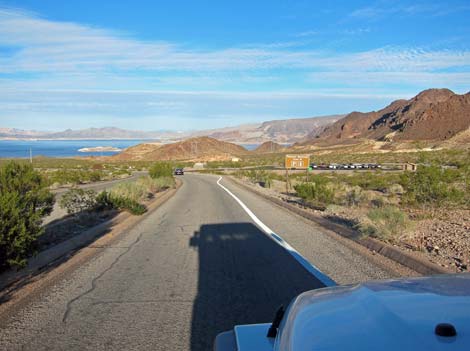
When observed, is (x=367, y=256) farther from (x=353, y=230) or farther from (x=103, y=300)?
(x=103, y=300)

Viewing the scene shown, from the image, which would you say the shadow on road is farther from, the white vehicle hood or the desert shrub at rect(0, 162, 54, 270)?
the desert shrub at rect(0, 162, 54, 270)

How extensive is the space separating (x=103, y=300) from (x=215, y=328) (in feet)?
6.41

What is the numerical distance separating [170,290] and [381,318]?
16.6 ft

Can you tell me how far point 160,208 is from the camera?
20.3m

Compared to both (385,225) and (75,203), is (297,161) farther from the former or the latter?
(385,225)

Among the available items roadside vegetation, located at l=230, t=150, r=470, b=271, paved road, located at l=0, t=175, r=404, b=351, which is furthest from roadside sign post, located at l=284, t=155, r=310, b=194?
paved road, located at l=0, t=175, r=404, b=351

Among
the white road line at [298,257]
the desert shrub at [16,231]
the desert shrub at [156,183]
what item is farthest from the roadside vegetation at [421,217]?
the desert shrub at [156,183]

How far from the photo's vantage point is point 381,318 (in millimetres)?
2410

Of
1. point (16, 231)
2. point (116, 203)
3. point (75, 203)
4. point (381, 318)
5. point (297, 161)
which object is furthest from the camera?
point (297, 161)

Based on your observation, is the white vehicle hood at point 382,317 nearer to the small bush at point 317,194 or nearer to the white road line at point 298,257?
the white road line at point 298,257

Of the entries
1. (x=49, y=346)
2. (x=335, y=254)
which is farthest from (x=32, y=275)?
(x=335, y=254)

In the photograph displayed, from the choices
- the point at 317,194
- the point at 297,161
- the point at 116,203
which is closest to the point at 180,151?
the point at 297,161

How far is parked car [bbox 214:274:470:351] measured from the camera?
2.14 meters

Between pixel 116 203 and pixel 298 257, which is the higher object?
pixel 116 203
